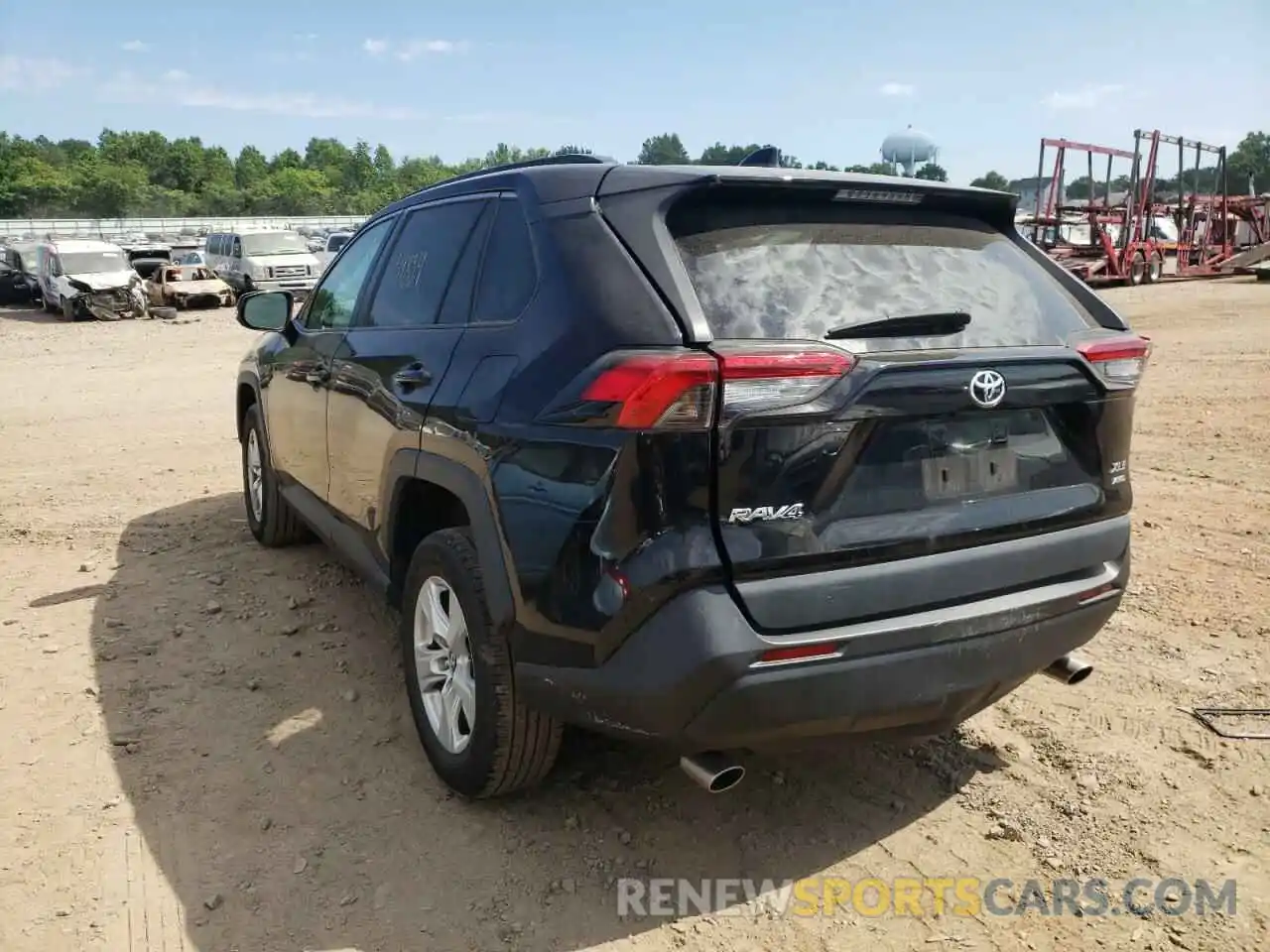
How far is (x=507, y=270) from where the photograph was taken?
2.90 m

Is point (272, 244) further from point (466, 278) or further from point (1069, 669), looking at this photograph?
point (1069, 669)

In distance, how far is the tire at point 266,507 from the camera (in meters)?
5.33

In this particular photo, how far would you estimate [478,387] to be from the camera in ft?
9.11

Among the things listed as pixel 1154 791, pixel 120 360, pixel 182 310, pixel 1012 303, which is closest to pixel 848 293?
pixel 1012 303

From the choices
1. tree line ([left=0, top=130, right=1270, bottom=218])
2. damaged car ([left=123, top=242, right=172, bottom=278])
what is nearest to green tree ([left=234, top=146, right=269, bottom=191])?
tree line ([left=0, top=130, right=1270, bottom=218])

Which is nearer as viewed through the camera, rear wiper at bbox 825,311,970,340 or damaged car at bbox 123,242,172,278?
rear wiper at bbox 825,311,970,340

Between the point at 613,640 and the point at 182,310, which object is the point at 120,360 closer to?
the point at 182,310

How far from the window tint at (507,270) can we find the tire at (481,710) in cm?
67

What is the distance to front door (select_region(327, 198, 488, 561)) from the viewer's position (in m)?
3.16

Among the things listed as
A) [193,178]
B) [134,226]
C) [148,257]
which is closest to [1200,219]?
[148,257]

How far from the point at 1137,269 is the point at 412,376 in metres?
27.0

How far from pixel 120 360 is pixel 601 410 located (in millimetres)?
15547

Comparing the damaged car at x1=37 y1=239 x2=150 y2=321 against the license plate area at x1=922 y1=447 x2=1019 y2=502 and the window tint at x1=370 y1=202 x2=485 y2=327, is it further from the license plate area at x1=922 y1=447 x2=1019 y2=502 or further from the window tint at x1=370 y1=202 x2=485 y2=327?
the license plate area at x1=922 y1=447 x2=1019 y2=502

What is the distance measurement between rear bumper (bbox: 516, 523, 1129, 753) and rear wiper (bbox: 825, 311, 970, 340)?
70cm
